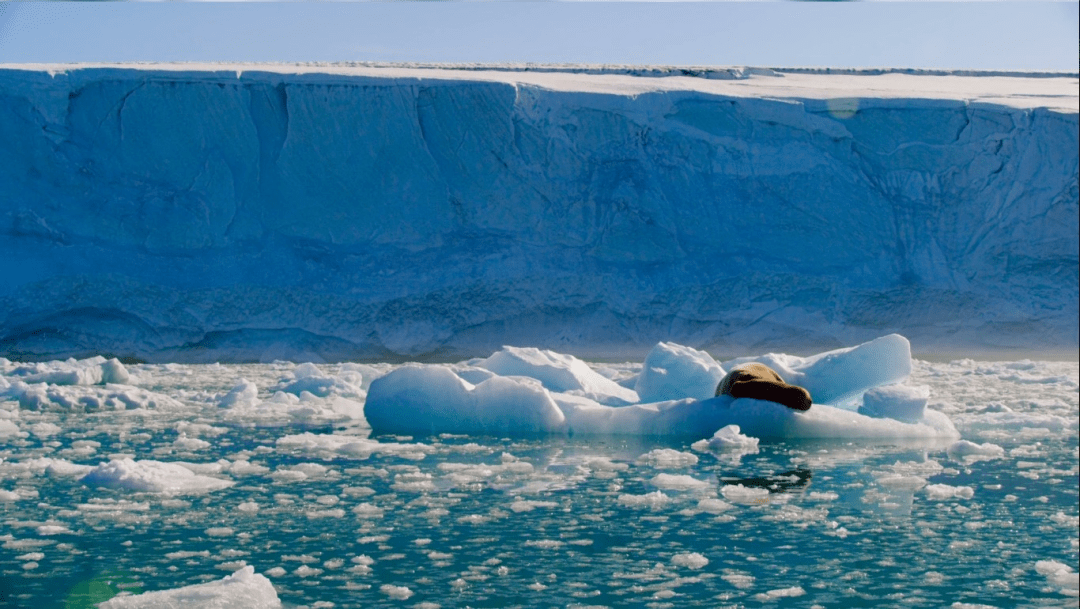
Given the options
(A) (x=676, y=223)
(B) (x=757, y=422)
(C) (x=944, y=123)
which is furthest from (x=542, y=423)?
(C) (x=944, y=123)

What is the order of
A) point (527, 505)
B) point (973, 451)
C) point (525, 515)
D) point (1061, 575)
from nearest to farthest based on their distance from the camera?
point (1061, 575), point (525, 515), point (527, 505), point (973, 451)

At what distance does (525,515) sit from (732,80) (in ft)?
31.5

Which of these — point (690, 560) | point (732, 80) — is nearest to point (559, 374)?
point (690, 560)

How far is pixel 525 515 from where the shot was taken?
3559 millimetres

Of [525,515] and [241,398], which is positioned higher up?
[241,398]

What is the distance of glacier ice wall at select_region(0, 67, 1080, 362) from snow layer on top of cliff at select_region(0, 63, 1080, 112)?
0.16 meters

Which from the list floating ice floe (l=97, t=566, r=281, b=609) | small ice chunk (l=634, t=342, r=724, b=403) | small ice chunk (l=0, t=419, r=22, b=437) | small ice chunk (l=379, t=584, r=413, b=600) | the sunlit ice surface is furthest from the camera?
small ice chunk (l=634, t=342, r=724, b=403)

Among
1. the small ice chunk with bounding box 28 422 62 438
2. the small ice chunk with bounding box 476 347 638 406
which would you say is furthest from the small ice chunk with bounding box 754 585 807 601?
the small ice chunk with bounding box 28 422 62 438

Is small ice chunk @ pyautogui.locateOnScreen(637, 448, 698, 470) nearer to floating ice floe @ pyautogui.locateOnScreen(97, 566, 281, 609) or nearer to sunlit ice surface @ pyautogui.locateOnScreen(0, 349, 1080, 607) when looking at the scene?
sunlit ice surface @ pyautogui.locateOnScreen(0, 349, 1080, 607)

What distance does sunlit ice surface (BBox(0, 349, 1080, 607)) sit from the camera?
2.76m

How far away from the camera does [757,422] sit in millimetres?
5191

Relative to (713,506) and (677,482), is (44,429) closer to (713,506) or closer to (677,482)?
(677,482)

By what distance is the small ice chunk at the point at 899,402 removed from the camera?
535cm

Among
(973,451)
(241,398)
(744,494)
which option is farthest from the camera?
(241,398)
